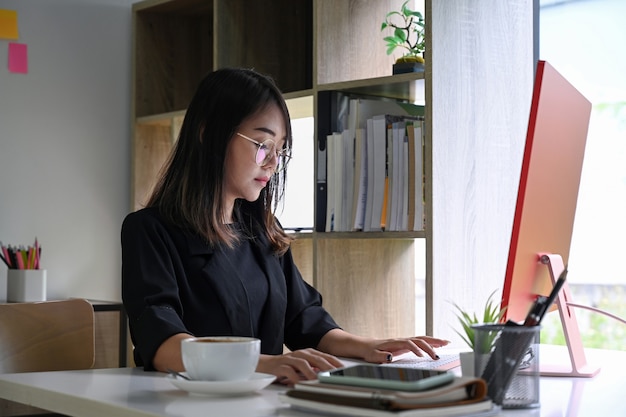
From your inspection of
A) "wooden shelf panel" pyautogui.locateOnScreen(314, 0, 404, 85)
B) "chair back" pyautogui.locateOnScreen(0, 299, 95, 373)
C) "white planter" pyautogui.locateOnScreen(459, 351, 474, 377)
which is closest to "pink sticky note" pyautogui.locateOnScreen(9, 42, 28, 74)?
"wooden shelf panel" pyautogui.locateOnScreen(314, 0, 404, 85)

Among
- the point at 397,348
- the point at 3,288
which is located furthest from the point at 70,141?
the point at 397,348

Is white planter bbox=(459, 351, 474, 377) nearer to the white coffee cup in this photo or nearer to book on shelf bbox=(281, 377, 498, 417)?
book on shelf bbox=(281, 377, 498, 417)

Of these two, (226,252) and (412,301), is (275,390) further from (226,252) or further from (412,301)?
(412,301)

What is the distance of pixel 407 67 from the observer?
2541 mm

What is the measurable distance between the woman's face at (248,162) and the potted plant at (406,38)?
0.74 meters

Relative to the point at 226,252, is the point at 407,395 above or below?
below

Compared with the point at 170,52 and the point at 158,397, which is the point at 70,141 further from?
the point at 158,397

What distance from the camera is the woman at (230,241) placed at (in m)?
1.67

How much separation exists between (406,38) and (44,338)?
144 centimetres

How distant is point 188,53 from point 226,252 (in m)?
1.84

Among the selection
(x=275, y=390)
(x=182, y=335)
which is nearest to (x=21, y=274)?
(x=182, y=335)

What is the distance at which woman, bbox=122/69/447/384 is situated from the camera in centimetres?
167

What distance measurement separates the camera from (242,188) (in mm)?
1912

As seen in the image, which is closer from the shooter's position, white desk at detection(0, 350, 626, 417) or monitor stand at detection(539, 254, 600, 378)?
white desk at detection(0, 350, 626, 417)
